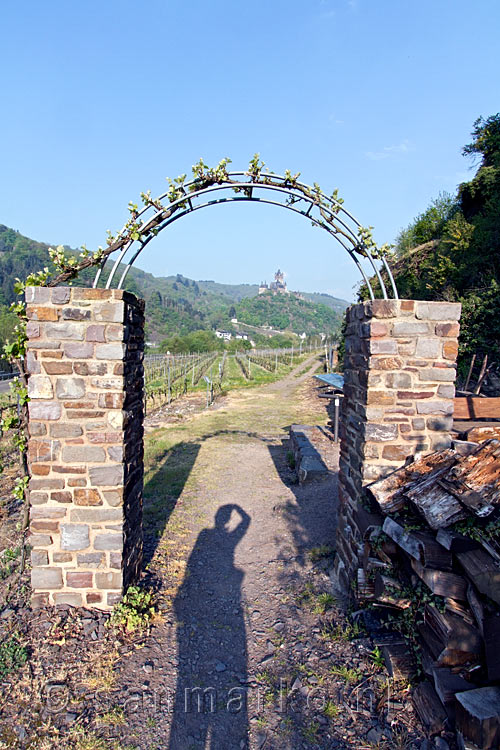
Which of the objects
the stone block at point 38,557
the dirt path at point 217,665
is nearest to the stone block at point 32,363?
the stone block at point 38,557

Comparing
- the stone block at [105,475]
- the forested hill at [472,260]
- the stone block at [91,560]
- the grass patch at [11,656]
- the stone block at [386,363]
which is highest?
the forested hill at [472,260]

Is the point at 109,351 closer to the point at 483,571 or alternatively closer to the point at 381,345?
the point at 381,345

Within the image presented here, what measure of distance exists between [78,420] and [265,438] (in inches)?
345

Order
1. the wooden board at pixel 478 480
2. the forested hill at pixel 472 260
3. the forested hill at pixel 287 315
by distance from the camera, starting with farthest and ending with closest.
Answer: the forested hill at pixel 287 315 → the forested hill at pixel 472 260 → the wooden board at pixel 478 480

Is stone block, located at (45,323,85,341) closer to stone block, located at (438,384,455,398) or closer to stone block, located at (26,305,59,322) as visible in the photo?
stone block, located at (26,305,59,322)

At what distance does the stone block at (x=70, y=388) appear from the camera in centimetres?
354

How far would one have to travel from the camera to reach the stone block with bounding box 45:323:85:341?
3486mm

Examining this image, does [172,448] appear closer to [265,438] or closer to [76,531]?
[265,438]

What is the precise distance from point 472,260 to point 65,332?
15134 mm

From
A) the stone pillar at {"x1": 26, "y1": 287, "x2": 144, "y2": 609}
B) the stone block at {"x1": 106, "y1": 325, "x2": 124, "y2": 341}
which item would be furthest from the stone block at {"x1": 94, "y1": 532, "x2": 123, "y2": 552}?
the stone block at {"x1": 106, "y1": 325, "x2": 124, "y2": 341}

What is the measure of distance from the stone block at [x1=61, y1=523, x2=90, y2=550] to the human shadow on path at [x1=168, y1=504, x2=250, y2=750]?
44.3 inches

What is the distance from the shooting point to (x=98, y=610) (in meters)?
3.66

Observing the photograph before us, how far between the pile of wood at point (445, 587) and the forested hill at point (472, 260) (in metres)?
9.96

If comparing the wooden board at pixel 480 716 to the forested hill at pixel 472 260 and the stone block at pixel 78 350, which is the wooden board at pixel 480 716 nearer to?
the stone block at pixel 78 350
